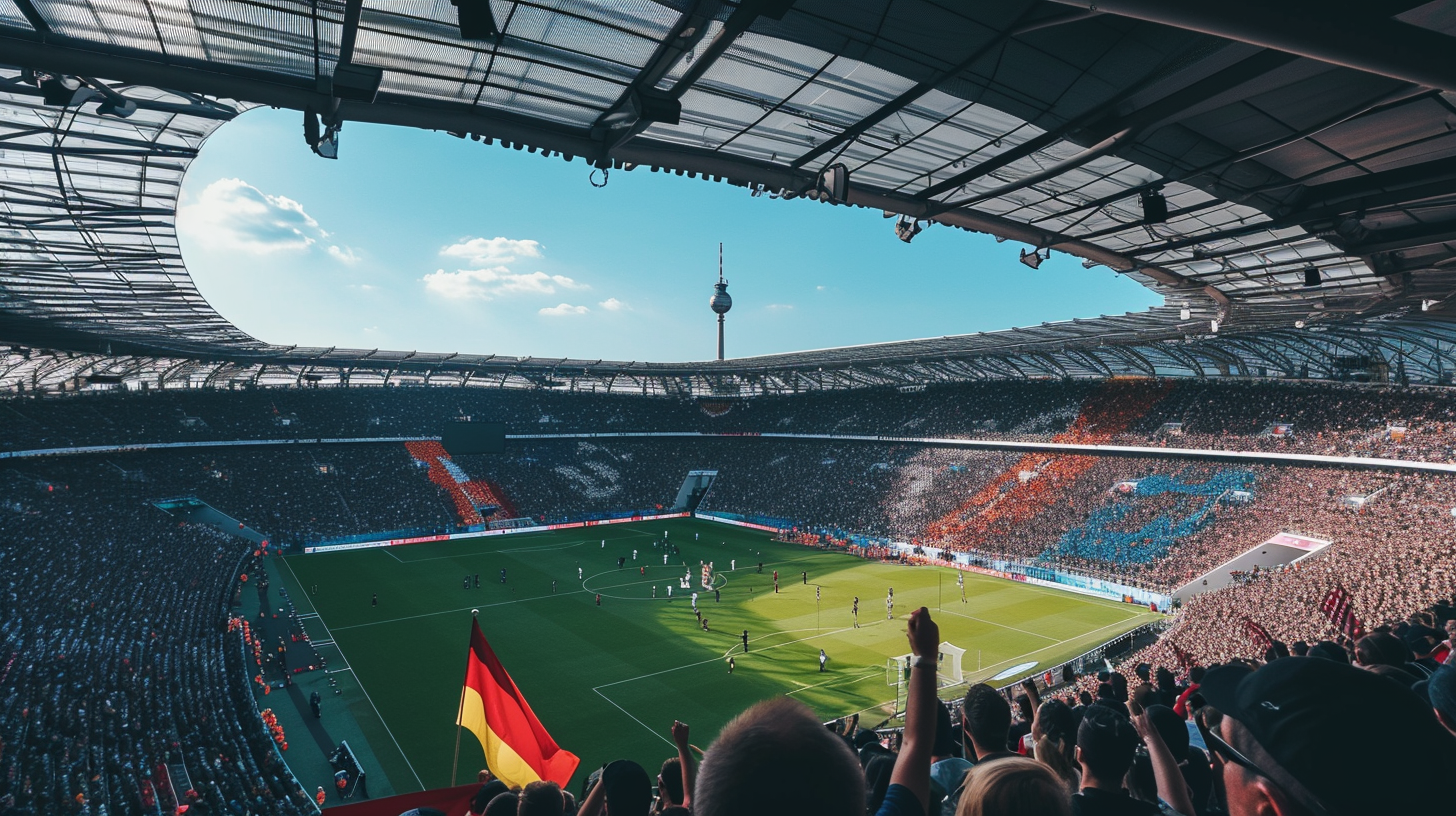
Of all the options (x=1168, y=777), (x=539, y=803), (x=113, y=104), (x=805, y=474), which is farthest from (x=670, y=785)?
Answer: (x=805, y=474)

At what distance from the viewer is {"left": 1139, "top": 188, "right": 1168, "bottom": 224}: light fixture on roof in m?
11.4

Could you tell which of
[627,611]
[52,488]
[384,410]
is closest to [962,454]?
[627,611]

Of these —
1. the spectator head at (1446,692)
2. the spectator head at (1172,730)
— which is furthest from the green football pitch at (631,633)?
the spectator head at (1446,692)

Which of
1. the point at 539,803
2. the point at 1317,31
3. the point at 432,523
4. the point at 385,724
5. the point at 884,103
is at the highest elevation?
the point at 884,103

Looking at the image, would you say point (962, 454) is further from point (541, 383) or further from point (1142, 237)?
point (1142, 237)

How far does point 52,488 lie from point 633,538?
34.5m

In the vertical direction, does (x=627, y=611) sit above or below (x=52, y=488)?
below

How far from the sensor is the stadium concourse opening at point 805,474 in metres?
4.99

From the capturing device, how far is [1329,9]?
15.8 feet

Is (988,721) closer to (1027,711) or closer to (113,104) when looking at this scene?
(1027,711)

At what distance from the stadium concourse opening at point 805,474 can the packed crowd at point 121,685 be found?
168 mm

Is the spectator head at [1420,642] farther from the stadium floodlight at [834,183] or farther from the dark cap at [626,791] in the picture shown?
the dark cap at [626,791]

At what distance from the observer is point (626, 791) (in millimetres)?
3678

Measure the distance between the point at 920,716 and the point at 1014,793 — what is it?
98 centimetres
